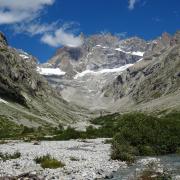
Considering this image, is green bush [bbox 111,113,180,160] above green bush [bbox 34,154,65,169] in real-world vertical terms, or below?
above

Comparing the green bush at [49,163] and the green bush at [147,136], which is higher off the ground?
the green bush at [147,136]

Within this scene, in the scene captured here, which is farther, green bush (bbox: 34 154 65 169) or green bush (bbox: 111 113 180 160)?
green bush (bbox: 111 113 180 160)

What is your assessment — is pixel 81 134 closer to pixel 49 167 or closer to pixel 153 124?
pixel 153 124

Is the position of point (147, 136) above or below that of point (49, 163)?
above

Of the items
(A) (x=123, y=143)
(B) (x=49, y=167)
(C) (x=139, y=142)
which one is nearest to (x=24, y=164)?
(B) (x=49, y=167)

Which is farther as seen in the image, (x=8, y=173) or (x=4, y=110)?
(x=4, y=110)

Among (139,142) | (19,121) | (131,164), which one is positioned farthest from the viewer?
(19,121)

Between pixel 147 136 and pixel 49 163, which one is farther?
pixel 147 136

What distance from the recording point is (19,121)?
18912 centimetres

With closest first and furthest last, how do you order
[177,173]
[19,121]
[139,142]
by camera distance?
[177,173]
[139,142]
[19,121]

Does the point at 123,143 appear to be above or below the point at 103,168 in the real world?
above

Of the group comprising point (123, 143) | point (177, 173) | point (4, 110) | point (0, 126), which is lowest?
point (177, 173)

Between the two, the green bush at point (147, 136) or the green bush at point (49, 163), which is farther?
the green bush at point (147, 136)

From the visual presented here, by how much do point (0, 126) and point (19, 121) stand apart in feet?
109
